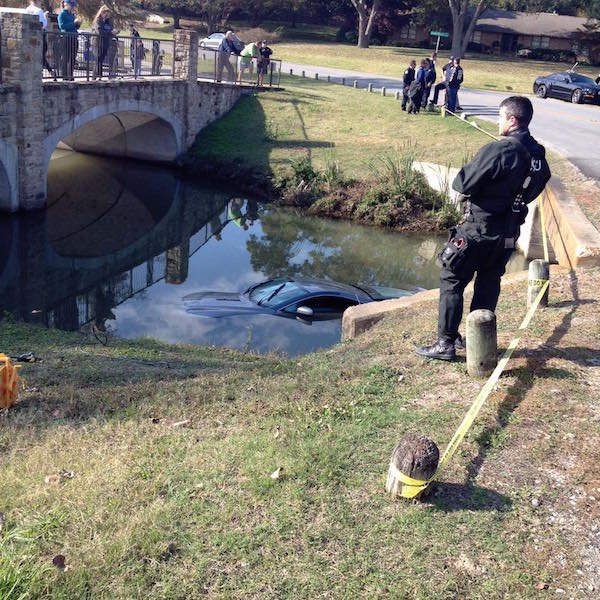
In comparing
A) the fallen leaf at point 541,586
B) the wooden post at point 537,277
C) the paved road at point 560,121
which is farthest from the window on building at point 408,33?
the fallen leaf at point 541,586

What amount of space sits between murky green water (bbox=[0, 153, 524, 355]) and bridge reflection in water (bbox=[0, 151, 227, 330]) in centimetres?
4

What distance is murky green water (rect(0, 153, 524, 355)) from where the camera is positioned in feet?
44.1

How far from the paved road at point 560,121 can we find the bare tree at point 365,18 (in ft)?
A: 60.8

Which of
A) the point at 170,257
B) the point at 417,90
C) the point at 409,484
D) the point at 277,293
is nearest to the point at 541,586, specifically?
the point at 409,484

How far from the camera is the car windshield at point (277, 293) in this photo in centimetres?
1349

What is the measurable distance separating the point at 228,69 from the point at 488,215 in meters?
25.8

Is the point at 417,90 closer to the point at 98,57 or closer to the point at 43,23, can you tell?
the point at 98,57

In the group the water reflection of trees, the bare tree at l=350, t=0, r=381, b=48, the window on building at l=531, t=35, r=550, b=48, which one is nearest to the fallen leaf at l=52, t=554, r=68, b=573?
the water reflection of trees

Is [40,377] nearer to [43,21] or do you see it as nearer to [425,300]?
[425,300]

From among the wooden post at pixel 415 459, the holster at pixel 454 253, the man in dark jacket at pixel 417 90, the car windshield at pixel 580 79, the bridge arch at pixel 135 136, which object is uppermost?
the car windshield at pixel 580 79

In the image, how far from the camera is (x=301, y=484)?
4.79 metres

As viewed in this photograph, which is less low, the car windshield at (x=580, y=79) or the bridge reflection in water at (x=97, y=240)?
the car windshield at (x=580, y=79)

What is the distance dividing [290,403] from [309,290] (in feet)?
24.9

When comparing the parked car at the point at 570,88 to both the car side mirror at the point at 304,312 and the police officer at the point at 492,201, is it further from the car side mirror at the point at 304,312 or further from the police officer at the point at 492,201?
the police officer at the point at 492,201
